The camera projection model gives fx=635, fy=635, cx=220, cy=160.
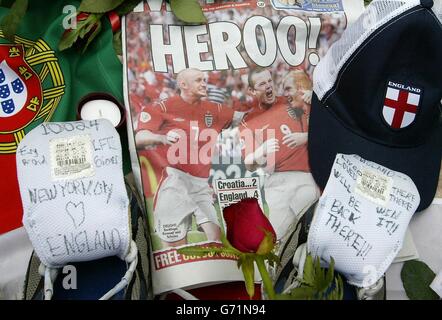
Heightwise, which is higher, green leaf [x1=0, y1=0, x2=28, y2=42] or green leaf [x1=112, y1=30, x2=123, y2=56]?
green leaf [x1=0, y1=0, x2=28, y2=42]

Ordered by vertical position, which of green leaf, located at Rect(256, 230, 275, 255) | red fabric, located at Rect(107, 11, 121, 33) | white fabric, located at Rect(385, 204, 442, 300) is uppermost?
red fabric, located at Rect(107, 11, 121, 33)

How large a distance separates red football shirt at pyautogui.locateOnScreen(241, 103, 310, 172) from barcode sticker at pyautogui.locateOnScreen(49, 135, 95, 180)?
0.25 meters

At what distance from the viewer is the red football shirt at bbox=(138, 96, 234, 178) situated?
83 cm

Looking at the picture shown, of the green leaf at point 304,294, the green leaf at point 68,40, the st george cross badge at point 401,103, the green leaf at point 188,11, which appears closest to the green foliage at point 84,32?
the green leaf at point 68,40

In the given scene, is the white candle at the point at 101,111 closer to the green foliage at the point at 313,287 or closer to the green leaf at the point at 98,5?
the green leaf at the point at 98,5

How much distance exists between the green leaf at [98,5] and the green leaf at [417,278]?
511 mm

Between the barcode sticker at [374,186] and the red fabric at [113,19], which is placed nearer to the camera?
the barcode sticker at [374,186]

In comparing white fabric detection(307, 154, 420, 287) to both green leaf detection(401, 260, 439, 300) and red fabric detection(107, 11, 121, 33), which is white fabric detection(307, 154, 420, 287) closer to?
green leaf detection(401, 260, 439, 300)

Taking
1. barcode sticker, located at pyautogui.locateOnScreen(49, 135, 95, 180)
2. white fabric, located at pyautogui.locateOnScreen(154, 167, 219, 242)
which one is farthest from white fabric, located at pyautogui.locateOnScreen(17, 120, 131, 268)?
white fabric, located at pyautogui.locateOnScreen(154, 167, 219, 242)

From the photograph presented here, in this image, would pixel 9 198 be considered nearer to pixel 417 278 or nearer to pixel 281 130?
pixel 281 130

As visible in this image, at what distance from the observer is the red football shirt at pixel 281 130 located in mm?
830

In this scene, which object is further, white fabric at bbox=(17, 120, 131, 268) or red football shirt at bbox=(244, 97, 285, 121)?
red football shirt at bbox=(244, 97, 285, 121)
